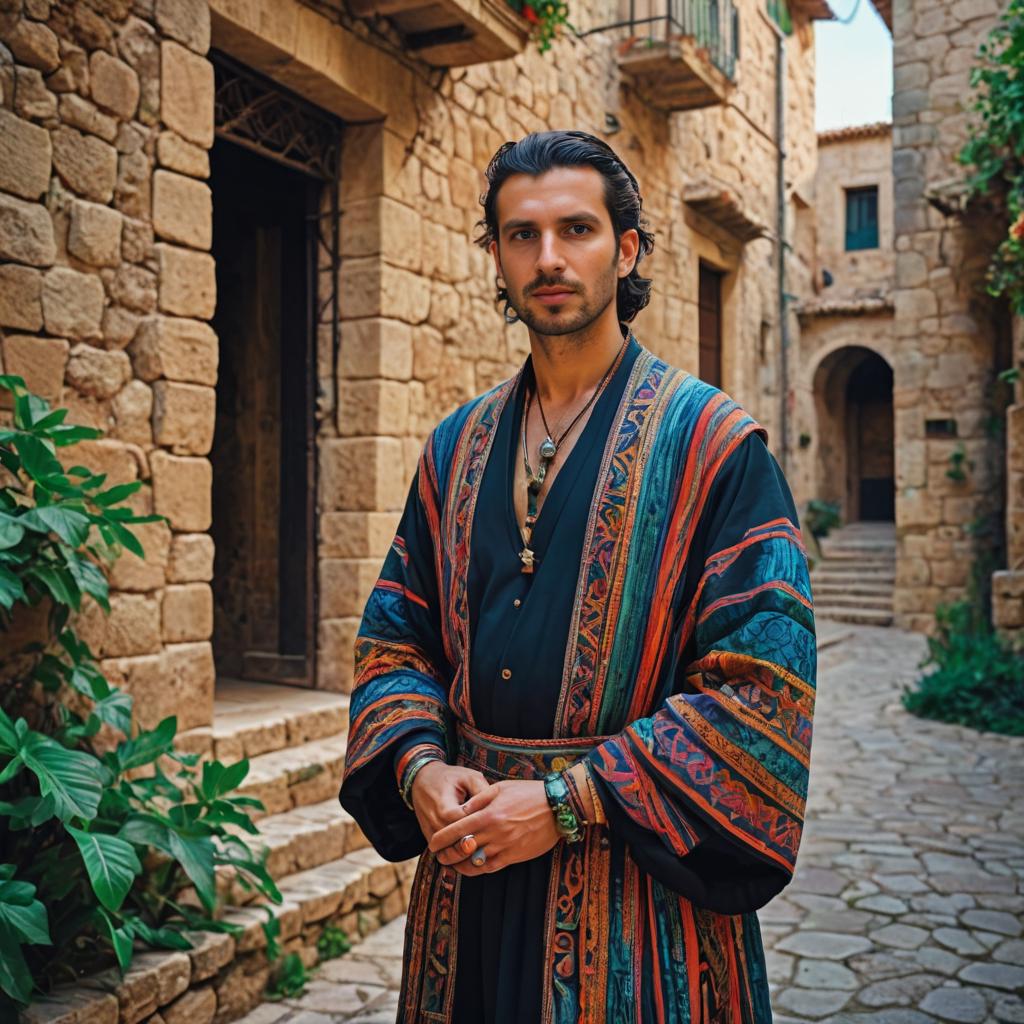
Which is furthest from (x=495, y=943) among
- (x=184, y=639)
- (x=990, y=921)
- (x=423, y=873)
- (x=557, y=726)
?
(x=990, y=921)

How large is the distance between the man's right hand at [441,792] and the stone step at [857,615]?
11.6m

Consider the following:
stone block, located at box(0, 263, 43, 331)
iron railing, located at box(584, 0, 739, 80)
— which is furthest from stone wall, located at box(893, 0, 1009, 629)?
stone block, located at box(0, 263, 43, 331)

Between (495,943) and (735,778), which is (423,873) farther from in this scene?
(735,778)

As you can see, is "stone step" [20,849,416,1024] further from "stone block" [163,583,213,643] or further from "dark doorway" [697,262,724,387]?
"dark doorway" [697,262,724,387]

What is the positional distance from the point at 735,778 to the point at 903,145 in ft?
38.4

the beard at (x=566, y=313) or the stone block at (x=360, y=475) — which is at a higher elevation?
the beard at (x=566, y=313)

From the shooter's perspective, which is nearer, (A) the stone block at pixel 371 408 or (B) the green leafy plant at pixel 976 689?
(A) the stone block at pixel 371 408

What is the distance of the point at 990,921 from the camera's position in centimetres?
423

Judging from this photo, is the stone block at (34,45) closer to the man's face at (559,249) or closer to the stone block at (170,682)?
the stone block at (170,682)

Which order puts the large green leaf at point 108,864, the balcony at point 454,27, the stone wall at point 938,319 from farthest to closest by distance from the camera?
1. the stone wall at point 938,319
2. the balcony at point 454,27
3. the large green leaf at point 108,864

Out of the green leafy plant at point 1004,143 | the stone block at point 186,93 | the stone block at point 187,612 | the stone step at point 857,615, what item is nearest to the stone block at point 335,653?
the stone block at point 187,612

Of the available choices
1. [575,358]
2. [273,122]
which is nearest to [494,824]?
[575,358]

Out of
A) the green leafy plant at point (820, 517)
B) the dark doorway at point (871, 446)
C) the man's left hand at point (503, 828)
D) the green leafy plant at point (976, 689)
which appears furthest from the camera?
the dark doorway at point (871, 446)

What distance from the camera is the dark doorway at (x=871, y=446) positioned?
19891mm
